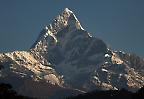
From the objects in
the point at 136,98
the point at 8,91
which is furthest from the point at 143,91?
the point at 8,91

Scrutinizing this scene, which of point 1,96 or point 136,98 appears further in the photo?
point 136,98

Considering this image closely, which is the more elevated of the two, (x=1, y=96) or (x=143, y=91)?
(x=143, y=91)

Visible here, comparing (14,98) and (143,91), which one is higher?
(143,91)

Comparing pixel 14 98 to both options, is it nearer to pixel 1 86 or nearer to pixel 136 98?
pixel 1 86

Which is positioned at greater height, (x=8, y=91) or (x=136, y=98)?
(x=136, y=98)

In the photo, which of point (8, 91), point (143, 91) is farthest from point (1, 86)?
point (143, 91)

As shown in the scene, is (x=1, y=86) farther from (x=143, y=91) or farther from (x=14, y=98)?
(x=143, y=91)

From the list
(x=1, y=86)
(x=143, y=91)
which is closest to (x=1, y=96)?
(x=1, y=86)

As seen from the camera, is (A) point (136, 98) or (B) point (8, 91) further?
(A) point (136, 98)
